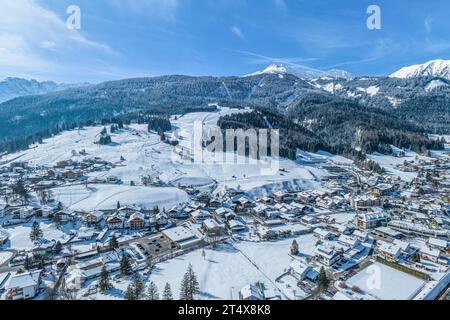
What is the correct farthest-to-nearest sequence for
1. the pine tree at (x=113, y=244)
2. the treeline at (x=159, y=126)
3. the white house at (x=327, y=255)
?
the treeline at (x=159, y=126) < the pine tree at (x=113, y=244) < the white house at (x=327, y=255)

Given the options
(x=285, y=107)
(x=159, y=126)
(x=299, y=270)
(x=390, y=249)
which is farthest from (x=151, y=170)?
(x=285, y=107)

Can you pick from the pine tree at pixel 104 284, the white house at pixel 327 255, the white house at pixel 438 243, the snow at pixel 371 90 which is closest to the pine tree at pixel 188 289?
the pine tree at pixel 104 284

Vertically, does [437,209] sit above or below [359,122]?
below

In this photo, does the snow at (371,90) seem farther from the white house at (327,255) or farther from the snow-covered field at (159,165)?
the white house at (327,255)

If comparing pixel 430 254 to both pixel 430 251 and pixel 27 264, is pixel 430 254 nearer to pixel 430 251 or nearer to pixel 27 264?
pixel 430 251
